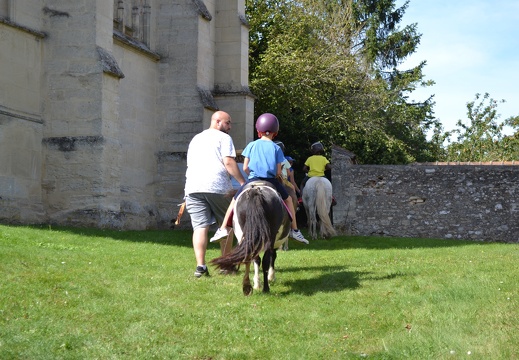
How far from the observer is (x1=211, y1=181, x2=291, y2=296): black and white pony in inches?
367

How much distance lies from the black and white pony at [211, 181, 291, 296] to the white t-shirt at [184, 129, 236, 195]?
1077 millimetres

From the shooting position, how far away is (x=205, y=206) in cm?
1107

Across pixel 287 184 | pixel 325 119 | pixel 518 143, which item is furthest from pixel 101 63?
pixel 518 143

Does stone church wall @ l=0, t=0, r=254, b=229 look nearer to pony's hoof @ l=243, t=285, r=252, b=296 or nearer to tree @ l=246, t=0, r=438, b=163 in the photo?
pony's hoof @ l=243, t=285, r=252, b=296

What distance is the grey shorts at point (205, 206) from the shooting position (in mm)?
11016

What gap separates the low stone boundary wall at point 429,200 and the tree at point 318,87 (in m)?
6.91

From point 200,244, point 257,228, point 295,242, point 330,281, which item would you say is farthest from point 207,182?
point 295,242

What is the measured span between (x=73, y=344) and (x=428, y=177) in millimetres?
18328

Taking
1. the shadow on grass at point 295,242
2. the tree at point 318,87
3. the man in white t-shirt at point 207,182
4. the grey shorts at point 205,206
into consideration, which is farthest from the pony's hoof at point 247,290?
the tree at point 318,87

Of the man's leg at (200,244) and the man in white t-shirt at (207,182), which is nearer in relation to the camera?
the man's leg at (200,244)

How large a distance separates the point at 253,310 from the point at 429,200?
1643cm

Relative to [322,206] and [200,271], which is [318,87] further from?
[200,271]

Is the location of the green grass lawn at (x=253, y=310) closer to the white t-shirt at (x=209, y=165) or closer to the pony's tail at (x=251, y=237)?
the pony's tail at (x=251, y=237)

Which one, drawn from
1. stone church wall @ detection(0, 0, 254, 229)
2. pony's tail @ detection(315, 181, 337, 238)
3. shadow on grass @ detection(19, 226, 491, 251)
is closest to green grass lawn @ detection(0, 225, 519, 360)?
shadow on grass @ detection(19, 226, 491, 251)
